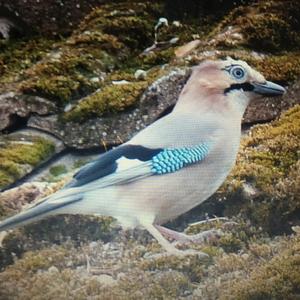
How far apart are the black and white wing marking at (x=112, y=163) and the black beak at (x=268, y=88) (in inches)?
13.6

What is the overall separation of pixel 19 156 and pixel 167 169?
1.52ft

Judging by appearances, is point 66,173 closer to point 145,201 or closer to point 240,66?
point 145,201

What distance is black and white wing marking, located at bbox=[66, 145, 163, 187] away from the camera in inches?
137

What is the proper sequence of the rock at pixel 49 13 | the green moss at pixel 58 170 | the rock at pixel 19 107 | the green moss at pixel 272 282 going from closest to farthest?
the green moss at pixel 272 282, the green moss at pixel 58 170, the rock at pixel 19 107, the rock at pixel 49 13

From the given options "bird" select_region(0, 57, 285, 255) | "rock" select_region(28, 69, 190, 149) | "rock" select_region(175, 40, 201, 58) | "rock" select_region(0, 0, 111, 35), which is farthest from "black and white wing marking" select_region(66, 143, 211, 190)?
"rock" select_region(0, 0, 111, 35)

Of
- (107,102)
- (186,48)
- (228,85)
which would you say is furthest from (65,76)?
(228,85)

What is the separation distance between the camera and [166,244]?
11.4 ft

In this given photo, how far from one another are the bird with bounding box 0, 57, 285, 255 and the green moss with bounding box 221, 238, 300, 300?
0.21m

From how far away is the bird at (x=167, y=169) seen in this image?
3463 mm

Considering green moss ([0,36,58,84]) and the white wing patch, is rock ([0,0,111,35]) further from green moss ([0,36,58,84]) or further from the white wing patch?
the white wing patch

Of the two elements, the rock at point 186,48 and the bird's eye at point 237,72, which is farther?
the rock at point 186,48

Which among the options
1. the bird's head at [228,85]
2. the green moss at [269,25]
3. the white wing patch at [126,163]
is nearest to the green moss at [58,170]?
the white wing patch at [126,163]

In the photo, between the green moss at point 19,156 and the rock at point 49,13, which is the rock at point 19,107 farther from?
the rock at point 49,13

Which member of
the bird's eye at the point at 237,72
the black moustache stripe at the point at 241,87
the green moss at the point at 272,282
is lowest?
the green moss at the point at 272,282
